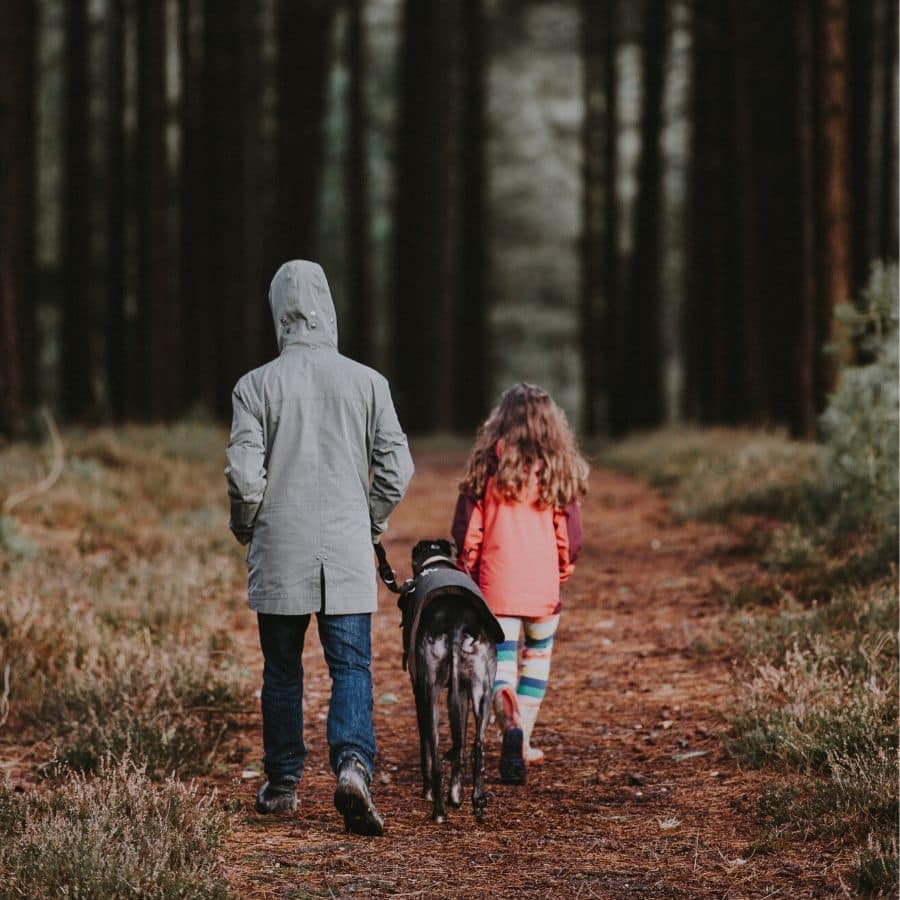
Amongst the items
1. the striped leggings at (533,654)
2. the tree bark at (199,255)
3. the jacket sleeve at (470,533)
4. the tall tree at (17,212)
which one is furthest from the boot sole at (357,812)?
the tree bark at (199,255)

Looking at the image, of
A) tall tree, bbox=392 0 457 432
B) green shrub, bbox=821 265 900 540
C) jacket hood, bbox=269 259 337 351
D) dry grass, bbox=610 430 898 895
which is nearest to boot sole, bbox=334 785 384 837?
dry grass, bbox=610 430 898 895

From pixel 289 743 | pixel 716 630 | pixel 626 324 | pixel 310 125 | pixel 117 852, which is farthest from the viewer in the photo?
pixel 626 324

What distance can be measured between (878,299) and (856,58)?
1315cm

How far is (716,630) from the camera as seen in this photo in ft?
25.7

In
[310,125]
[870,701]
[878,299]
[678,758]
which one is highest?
[310,125]

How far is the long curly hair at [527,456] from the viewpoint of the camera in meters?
5.72

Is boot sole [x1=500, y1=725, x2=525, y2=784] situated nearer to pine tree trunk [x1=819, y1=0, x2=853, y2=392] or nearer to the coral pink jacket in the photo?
the coral pink jacket

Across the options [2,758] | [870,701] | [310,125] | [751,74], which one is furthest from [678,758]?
[310,125]

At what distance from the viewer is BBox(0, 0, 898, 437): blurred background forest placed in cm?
1777

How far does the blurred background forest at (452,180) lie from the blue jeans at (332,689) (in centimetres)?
908

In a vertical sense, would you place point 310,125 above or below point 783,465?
above

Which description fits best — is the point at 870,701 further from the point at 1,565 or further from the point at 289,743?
the point at 1,565

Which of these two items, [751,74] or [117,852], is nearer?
[117,852]

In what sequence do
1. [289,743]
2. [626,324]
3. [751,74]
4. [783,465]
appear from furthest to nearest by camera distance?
1. [626,324]
2. [751,74]
3. [783,465]
4. [289,743]
